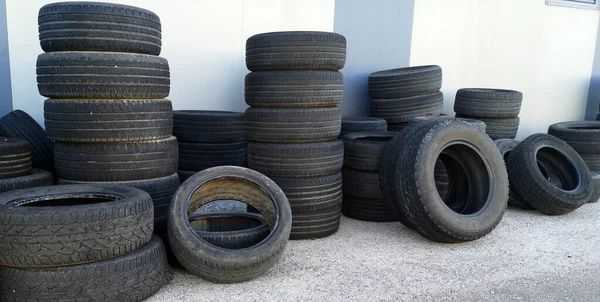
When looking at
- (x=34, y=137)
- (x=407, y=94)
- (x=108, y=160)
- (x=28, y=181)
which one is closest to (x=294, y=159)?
(x=108, y=160)

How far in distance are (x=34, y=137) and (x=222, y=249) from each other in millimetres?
2476

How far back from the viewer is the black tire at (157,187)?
366cm

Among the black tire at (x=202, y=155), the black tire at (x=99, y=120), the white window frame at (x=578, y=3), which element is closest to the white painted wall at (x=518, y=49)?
the white window frame at (x=578, y=3)

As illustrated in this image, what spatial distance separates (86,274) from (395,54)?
5.62 meters

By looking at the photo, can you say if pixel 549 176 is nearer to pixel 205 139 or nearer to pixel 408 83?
pixel 408 83

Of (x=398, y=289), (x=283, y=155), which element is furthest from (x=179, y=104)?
(x=398, y=289)

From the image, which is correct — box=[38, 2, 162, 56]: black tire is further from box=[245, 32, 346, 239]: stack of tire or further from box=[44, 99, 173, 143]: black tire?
box=[245, 32, 346, 239]: stack of tire

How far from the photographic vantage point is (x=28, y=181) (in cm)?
362

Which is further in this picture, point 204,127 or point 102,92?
point 204,127

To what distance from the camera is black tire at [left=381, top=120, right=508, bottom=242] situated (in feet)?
13.4

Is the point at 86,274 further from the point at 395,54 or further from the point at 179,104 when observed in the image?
the point at 395,54

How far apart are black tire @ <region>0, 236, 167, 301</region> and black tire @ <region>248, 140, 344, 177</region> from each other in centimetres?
158

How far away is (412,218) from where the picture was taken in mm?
4191

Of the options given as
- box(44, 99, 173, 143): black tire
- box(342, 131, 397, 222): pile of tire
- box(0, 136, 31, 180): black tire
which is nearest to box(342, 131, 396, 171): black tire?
box(342, 131, 397, 222): pile of tire
